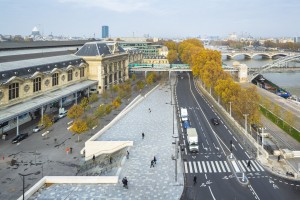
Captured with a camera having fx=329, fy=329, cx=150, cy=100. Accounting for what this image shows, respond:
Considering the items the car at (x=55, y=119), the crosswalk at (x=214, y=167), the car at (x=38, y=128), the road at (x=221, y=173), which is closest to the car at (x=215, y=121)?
the road at (x=221, y=173)

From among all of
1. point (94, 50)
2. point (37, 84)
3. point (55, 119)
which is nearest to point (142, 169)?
point (55, 119)

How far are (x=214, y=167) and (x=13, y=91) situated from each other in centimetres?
3106

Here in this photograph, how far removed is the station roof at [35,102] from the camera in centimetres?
4131

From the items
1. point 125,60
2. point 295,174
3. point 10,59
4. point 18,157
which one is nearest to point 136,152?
point 18,157

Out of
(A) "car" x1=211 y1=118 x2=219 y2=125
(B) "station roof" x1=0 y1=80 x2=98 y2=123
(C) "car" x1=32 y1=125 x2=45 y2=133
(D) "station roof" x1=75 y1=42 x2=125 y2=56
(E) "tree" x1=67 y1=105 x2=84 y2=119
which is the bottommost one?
(C) "car" x1=32 y1=125 x2=45 y2=133

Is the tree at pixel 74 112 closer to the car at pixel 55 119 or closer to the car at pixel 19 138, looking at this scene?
the car at pixel 55 119

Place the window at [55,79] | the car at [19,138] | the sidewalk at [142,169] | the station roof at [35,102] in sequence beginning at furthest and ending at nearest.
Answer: the window at [55,79], the station roof at [35,102], the car at [19,138], the sidewalk at [142,169]

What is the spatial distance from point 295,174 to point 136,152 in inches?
604

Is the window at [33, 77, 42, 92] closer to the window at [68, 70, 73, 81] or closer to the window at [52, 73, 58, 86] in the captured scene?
the window at [52, 73, 58, 86]

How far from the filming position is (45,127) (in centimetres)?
4475

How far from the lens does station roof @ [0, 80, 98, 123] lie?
1626 inches

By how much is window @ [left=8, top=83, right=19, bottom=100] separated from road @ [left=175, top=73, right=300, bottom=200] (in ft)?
79.4

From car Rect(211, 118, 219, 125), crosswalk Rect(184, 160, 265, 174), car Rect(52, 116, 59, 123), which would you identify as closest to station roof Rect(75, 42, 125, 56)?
car Rect(52, 116, 59, 123)

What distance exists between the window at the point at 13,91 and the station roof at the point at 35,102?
4.43 ft
